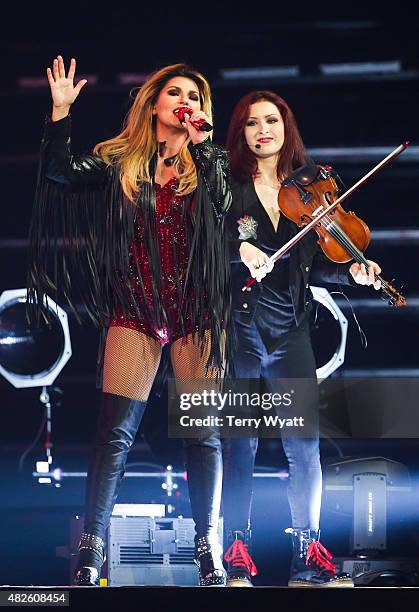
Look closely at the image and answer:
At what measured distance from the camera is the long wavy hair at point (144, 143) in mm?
4137

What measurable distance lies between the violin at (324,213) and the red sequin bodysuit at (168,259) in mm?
295

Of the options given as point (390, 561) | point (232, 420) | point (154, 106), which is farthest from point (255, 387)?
point (154, 106)

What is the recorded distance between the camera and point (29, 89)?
4.52 m

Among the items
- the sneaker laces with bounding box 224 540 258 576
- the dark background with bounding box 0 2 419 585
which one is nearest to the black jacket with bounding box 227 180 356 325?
the dark background with bounding box 0 2 419 585

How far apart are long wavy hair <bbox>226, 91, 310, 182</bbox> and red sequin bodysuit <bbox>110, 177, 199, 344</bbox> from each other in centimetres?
33

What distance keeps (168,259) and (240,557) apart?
1052 millimetres

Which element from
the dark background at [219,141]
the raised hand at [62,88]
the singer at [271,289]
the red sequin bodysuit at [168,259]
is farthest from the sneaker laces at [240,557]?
the raised hand at [62,88]

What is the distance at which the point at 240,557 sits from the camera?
13.1 feet

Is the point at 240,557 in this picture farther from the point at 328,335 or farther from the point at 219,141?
the point at 219,141

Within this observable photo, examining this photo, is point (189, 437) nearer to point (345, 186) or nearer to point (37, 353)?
point (37, 353)

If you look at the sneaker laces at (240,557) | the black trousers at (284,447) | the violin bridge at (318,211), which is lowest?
the sneaker laces at (240,557)

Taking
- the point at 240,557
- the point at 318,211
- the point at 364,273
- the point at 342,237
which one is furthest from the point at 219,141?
the point at 240,557

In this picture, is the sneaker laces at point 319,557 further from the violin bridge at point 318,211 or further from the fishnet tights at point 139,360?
the violin bridge at point 318,211

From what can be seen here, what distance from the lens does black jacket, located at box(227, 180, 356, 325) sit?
4234 mm
